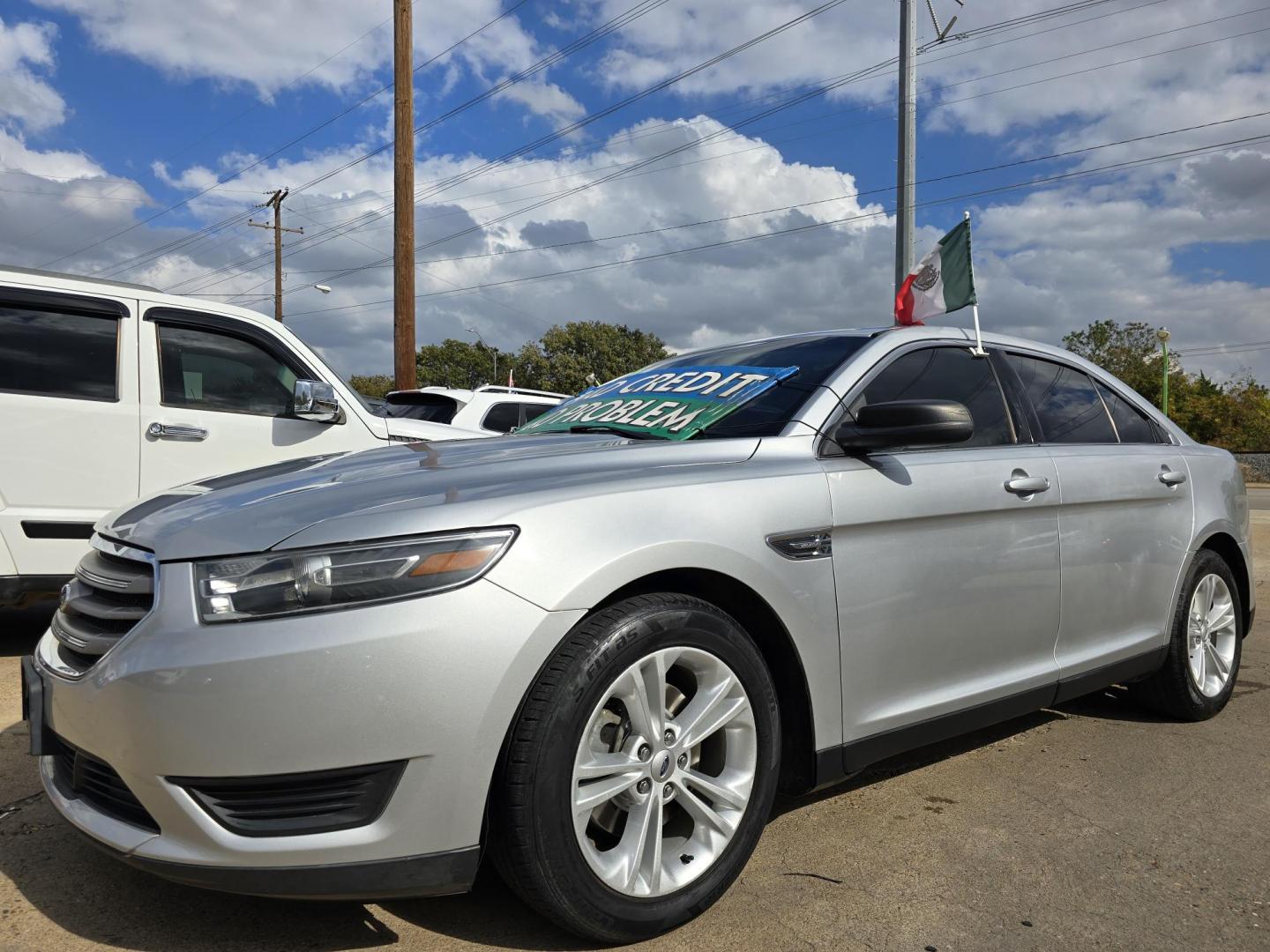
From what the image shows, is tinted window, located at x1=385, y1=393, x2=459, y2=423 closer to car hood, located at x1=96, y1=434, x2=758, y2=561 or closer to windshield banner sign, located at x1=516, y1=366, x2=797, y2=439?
windshield banner sign, located at x1=516, y1=366, x2=797, y2=439

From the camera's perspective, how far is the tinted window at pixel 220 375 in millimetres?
5238

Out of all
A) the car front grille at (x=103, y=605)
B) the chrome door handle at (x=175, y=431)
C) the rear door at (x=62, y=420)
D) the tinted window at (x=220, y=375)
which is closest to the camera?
the car front grille at (x=103, y=605)

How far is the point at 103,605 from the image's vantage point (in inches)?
91.0

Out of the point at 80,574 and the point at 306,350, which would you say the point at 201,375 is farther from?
the point at 80,574

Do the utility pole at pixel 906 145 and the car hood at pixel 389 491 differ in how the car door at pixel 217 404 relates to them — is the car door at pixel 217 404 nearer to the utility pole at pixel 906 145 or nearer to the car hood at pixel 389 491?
the car hood at pixel 389 491

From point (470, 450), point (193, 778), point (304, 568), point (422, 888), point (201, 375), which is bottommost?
point (422, 888)

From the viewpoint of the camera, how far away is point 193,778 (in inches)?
78.7

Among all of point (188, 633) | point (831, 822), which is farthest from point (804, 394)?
point (188, 633)

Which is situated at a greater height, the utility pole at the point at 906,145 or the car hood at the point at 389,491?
the utility pole at the point at 906,145

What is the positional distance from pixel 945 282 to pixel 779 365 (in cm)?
276

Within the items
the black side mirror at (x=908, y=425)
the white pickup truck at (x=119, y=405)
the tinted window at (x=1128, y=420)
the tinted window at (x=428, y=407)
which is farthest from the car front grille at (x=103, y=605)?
the tinted window at (x=428, y=407)

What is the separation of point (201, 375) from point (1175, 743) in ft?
16.3

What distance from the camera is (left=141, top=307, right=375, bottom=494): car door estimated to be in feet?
16.8

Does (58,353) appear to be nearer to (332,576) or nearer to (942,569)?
(332,576)
